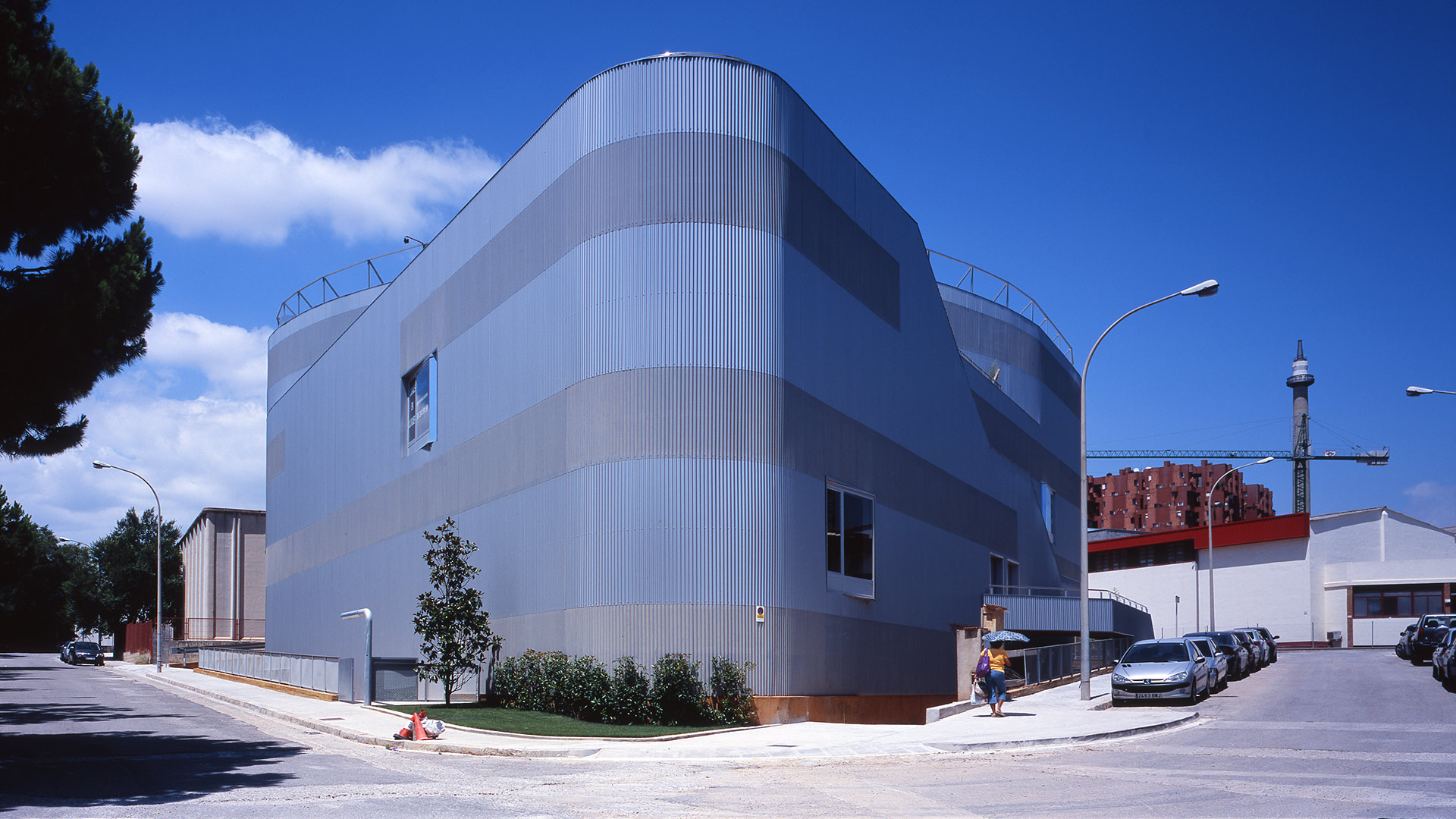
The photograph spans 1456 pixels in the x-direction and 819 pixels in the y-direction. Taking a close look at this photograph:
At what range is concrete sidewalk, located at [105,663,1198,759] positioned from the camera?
20359mm

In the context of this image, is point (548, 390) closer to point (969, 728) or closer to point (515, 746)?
point (515, 746)

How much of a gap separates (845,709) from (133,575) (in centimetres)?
7727

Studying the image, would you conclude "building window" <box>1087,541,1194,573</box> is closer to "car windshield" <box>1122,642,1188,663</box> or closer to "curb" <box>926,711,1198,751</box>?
"car windshield" <box>1122,642,1188,663</box>

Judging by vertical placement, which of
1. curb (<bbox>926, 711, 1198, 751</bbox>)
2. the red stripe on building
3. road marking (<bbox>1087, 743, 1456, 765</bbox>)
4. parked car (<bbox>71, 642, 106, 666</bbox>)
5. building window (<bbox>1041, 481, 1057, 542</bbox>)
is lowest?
parked car (<bbox>71, 642, 106, 666</bbox>)

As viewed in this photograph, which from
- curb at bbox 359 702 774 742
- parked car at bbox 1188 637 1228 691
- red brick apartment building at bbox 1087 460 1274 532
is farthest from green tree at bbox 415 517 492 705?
red brick apartment building at bbox 1087 460 1274 532

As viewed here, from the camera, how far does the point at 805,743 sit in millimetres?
21609

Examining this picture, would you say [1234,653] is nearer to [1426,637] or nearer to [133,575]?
[1426,637]

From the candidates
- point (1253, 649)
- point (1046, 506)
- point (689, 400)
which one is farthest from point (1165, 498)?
point (689, 400)

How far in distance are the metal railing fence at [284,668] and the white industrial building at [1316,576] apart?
51.5 m

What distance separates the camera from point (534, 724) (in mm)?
24109

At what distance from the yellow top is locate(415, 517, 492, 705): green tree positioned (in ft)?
42.3

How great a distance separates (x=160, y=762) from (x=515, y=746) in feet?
18.9

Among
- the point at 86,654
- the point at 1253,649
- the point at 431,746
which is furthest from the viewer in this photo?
the point at 86,654

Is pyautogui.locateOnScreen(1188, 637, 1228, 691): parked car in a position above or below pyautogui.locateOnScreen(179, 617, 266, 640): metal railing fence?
above
